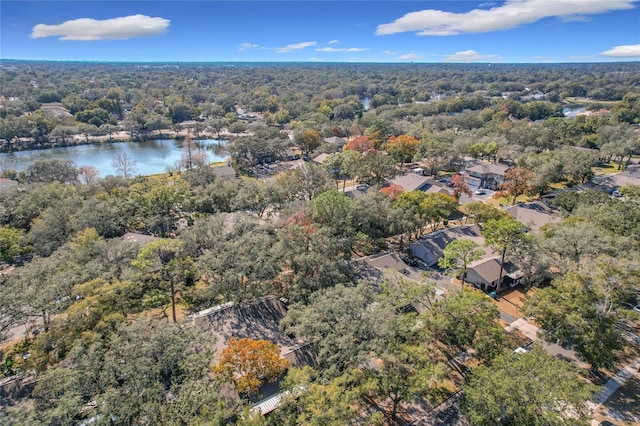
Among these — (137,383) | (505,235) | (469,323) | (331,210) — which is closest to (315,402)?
(137,383)

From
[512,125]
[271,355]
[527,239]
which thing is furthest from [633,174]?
[271,355]

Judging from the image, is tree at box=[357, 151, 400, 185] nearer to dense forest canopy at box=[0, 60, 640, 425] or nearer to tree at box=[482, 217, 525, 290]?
dense forest canopy at box=[0, 60, 640, 425]

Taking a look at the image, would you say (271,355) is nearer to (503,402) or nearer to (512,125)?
(503,402)

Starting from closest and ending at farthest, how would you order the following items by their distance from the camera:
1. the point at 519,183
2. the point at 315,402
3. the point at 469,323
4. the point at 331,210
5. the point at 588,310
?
the point at 315,402
the point at 469,323
the point at 588,310
the point at 331,210
the point at 519,183

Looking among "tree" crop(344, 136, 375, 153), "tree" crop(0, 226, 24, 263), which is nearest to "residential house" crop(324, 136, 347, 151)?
"tree" crop(344, 136, 375, 153)

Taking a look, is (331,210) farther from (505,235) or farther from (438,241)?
(505,235)

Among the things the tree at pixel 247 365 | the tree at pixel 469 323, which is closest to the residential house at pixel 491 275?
A: the tree at pixel 469 323
